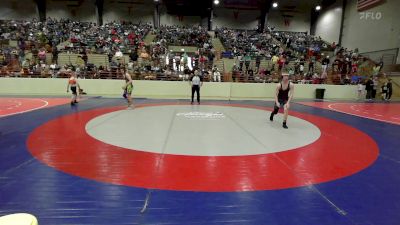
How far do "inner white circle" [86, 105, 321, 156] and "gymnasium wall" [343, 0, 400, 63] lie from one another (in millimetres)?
18258

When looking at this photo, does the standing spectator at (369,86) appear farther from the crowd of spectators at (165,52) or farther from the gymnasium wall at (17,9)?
the gymnasium wall at (17,9)

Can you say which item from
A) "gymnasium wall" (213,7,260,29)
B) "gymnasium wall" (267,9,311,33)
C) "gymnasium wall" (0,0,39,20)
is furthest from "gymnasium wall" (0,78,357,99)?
"gymnasium wall" (0,0,39,20)

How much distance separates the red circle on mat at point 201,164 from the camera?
3.74 metres

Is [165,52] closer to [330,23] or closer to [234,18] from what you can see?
[234,18]

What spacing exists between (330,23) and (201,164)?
31.3 metres

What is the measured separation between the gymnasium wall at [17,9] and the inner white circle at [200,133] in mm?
30400

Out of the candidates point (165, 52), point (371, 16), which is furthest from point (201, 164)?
point (371, 16)

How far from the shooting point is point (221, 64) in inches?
784

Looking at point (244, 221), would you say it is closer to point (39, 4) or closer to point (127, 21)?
point (127, 21)

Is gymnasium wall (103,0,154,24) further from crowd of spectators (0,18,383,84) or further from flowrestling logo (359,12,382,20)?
flowrestling logo (359,12,382,20)

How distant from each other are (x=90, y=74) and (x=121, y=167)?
13615 millimetres

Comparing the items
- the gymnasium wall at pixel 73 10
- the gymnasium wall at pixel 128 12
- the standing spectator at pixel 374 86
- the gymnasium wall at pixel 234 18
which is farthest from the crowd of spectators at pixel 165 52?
the gymnasium wall at pixel 234 18

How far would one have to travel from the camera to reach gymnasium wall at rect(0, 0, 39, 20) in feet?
102

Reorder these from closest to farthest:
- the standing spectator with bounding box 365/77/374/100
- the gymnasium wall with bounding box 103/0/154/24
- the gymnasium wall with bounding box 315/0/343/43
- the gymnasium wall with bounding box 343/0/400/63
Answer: the standing spectator with bounding box 365/77/374/100
the gymnasium wall with bounding box 343/0/400/63
the gymnasium wall with bounding box 315/0/343/43
the gymnasium wall with bounding box 103/0/154/24
